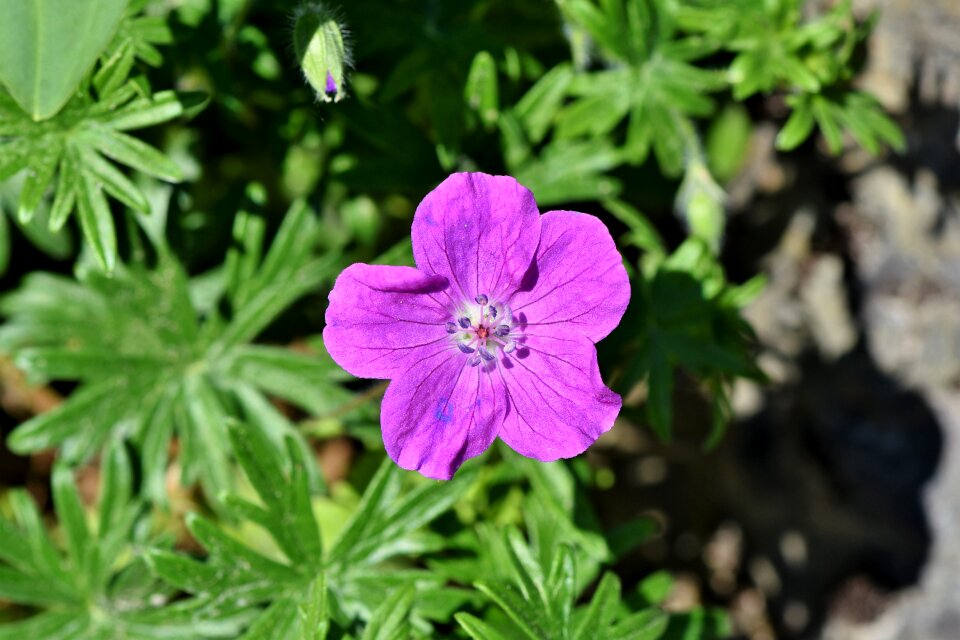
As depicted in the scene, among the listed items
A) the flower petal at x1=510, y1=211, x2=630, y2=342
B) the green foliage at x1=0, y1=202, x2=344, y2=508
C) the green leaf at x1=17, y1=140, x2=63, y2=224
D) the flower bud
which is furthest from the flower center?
the green leaf at x1=17, y1=140, x2=63, y2=224

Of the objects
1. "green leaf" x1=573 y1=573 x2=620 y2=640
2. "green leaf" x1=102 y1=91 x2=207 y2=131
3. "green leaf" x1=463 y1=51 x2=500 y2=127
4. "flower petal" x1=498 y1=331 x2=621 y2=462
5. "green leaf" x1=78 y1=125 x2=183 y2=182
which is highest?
"green leaf" x1=102 y1=91 x2=207 y2=131

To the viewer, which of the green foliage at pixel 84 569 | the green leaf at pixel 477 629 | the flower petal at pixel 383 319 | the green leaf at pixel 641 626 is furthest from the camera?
the green foliage at pixel 84 569

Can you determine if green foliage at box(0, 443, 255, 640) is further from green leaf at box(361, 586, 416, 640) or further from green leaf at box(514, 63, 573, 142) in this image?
green leaf at box(514, 63, 573, 142)

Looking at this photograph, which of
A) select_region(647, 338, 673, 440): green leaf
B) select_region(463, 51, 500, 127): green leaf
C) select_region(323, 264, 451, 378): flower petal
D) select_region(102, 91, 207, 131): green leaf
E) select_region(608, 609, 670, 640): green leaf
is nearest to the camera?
select_region(323, 264, 451, 378): flower petal

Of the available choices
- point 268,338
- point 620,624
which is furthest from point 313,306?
point 620,624

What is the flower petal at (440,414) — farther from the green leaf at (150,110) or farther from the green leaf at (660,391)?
the green leaf at (150,110)

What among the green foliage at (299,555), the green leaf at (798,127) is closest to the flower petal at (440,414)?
the green foliage at (299,555)

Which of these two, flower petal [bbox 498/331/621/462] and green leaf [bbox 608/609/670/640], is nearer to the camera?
flower petal [bbox 498/331/621/462]
